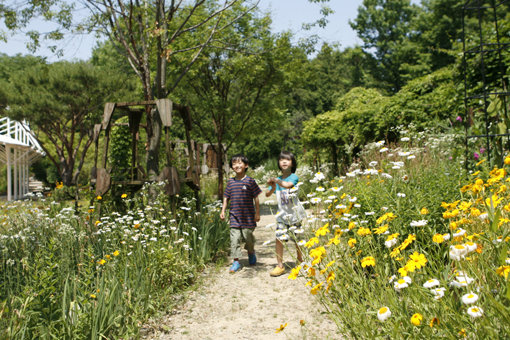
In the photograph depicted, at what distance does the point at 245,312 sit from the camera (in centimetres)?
354

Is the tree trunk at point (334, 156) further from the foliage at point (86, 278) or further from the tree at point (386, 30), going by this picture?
the tree at point (386, 30)

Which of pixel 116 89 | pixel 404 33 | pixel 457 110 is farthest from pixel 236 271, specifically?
pixel 404 33

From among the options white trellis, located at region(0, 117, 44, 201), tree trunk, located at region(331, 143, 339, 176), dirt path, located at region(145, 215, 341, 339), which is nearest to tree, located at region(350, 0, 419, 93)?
tree trunk, located at region(331, 143, 339, 176)

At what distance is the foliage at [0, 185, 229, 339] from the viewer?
8.26ft

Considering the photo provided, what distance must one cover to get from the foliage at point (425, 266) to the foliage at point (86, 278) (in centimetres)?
142

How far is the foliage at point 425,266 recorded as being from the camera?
157cm

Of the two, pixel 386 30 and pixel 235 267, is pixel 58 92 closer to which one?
pixel 235 267

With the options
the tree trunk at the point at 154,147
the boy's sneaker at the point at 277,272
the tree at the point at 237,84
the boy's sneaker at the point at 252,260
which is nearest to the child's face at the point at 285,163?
the boy's sneaker at the point at 277,272

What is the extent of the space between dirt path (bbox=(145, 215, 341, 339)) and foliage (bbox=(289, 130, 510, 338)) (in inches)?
16.8

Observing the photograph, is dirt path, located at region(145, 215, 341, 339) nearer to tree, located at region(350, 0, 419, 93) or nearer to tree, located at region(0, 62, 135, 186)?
tree, located at region(0, 62, 135, 186)

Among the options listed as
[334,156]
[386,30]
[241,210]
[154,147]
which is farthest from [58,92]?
[386,30]

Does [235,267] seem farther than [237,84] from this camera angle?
No

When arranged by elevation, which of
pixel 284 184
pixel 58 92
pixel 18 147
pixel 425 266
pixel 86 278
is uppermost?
pixel 58 92

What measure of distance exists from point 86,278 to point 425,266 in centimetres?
256
